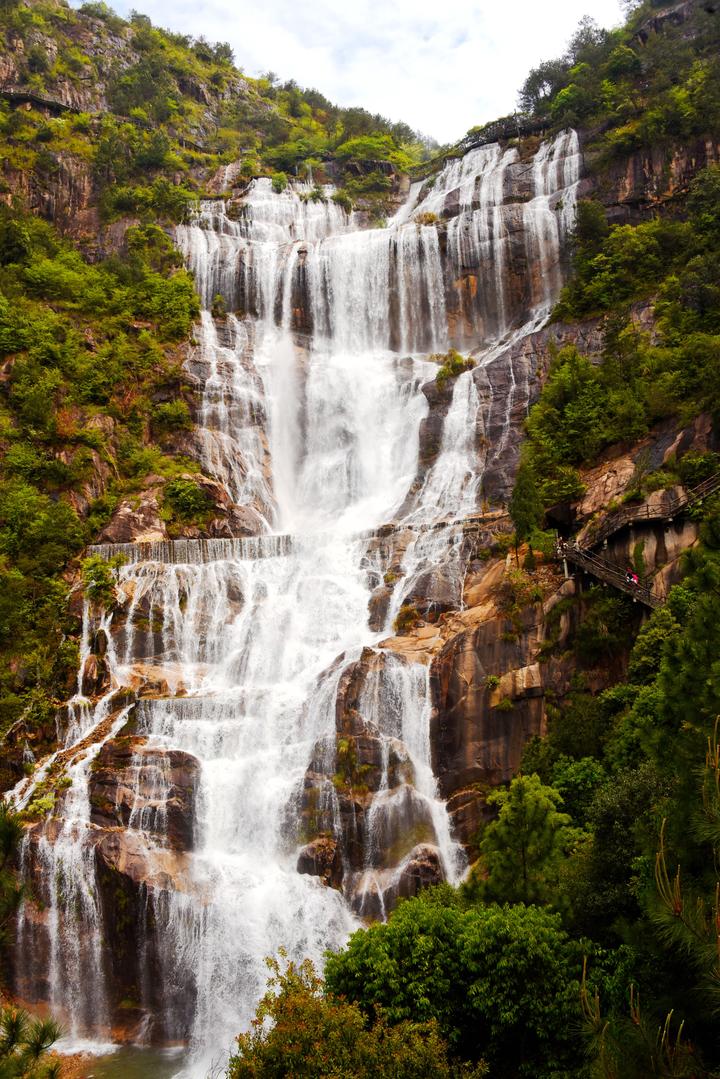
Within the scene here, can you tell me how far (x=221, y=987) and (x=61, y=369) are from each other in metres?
32.1

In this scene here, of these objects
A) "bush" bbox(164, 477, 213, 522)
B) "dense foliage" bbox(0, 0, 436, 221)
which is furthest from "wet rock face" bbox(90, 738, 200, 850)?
"dense foliage" bbox(0, 0, 436, 221)

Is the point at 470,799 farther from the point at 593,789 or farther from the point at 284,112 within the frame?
the point at 284,112

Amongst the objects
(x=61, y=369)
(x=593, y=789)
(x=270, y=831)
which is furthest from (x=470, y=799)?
(x=61, y=369)

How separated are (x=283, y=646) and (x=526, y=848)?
51.7 ft

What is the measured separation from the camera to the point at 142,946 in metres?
21.2

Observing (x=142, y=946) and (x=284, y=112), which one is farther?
(x=284, y=112)

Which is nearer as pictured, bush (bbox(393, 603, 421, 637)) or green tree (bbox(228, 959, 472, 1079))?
green tree (bbox(228, 959, 472, 1079))

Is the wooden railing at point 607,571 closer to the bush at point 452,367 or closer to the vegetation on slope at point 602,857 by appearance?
the vegetation on slope at point 602,857

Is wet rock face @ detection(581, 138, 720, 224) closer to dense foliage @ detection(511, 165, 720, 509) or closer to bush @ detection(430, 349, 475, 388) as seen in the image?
dense foliage @ detection(511, 165, 720, 509)

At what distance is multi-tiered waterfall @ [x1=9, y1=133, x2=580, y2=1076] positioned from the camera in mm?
21312

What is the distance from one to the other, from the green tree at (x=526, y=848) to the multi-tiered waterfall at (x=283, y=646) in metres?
6.00

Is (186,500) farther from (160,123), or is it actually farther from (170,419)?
(160,123)

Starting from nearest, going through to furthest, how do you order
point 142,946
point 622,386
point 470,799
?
point 142,946 → point 470,799 → point 622,386

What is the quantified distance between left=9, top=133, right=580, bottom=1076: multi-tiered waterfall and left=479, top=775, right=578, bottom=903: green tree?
600cm
